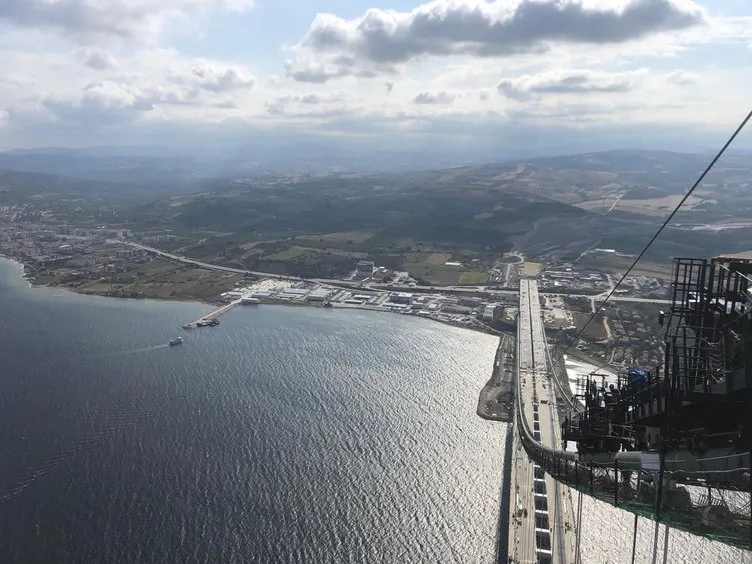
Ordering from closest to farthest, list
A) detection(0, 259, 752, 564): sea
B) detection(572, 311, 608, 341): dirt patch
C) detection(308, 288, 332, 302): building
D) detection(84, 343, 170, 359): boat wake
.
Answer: detection(0, 259, 752, 564): sea
detection(84, 343, 170, 359): boat wake
detection(572, 311, 608, 341): dirt patch
detection(308, 288, 332, 302): building

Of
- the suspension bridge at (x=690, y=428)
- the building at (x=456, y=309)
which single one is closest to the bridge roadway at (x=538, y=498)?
the suspension bridge at (x=690, y=428)

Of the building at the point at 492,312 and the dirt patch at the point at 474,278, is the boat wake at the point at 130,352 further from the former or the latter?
the dirt patch at the point at 474,278

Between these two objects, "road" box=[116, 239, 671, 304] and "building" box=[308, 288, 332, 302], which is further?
"building" box=[308, 288, 332, 302]

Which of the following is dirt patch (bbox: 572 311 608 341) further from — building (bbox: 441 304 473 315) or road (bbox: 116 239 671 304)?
building (bbox: 441 304 473 315)

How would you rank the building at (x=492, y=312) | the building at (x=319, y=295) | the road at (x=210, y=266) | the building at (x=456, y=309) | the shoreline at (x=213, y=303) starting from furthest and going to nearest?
the road at (x=210, y=266)
the building at (x=319, y=295)
the building at (x=456, y=309)
the building at (x=492, y=312)
the shoreline at (x=213, y=303)

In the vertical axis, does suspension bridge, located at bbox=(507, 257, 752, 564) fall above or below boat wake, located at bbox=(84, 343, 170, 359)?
above

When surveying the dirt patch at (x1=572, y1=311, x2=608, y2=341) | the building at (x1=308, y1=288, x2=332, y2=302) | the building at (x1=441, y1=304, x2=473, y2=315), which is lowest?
the dirt patch at (x1=572, y1=311, x2=608, y2=341)

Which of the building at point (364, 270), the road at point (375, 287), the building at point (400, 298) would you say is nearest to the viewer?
the road at point (375, 287)

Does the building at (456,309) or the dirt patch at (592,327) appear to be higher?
the building at (456,309)

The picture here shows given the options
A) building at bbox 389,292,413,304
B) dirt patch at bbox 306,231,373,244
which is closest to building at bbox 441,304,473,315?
building at bbox 389,292,413,304
